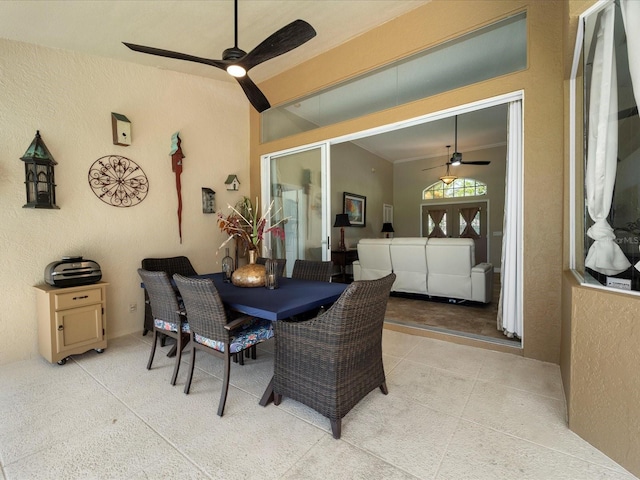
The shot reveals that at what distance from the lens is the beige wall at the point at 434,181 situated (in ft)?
24.8

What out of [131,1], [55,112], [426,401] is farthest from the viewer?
[55,112]

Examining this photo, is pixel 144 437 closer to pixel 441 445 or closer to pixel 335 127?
pixel 441 445

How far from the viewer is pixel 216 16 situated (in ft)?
9.48

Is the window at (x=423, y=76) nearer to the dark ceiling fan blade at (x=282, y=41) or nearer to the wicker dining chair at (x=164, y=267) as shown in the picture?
the dark ceiling fan blade at (x=282, y=41)

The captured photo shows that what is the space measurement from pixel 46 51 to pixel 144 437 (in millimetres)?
3697

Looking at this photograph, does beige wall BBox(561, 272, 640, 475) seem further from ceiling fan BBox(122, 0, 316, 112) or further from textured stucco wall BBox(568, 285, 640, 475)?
ceiling fan BBox(122, 0, 316, 112)

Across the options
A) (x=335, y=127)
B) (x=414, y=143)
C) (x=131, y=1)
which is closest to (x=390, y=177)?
(x=414, y=143)

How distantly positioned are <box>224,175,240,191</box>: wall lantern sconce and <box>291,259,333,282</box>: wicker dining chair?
201 cm

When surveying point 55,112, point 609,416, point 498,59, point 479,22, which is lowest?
point 609,416

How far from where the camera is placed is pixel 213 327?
6.42 feet

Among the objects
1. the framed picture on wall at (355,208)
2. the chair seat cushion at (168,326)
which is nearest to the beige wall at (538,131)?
the chair seat cushion at (168,326)

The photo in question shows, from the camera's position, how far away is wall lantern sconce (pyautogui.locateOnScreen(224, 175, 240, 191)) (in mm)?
4469

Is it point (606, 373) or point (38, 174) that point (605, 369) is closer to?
point (606, 373)

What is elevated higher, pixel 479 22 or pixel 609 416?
pixel 479 22
